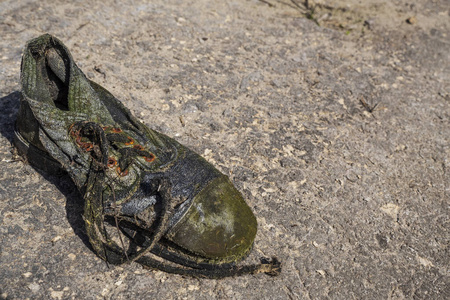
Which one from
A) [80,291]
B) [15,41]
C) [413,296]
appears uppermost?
[15,41]

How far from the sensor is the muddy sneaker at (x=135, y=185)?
7.59 ft

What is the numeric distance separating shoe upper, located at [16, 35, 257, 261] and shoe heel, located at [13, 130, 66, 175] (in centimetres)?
3

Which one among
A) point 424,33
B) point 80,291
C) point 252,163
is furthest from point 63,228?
point 424,33

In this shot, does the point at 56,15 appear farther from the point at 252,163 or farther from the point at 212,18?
the point at 252,163

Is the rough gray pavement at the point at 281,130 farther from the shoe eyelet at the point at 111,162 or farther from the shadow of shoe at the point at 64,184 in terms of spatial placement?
the shoe eyelet at the point at 111,162

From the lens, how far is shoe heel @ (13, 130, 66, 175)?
2615 mm

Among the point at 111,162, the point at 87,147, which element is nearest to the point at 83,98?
the point at 87,147

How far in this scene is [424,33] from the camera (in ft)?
16.7

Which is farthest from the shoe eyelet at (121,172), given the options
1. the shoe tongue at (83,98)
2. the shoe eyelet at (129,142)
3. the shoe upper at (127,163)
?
the shoe tongue at (83,98)

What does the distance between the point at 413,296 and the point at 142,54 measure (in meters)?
2.91

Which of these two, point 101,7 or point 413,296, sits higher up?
point 101,7

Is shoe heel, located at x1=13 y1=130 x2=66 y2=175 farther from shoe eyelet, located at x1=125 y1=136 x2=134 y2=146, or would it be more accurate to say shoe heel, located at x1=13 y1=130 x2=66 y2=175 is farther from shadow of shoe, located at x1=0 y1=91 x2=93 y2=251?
shoe eyelet, located at x1=125 y1=136 x2=134 y2=146

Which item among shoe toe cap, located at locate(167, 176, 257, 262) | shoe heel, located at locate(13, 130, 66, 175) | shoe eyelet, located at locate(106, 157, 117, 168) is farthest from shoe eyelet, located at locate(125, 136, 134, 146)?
shoe toe cap, located at locate(167, 176, 257, 262)

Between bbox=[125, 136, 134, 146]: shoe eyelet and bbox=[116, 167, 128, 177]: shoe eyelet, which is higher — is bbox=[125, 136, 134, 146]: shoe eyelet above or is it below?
above
